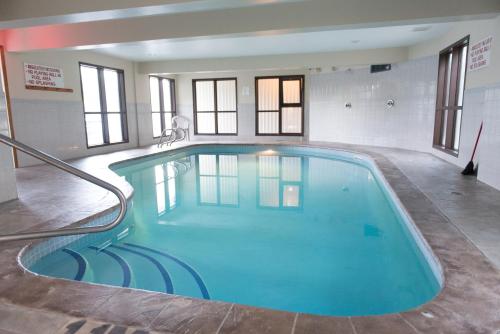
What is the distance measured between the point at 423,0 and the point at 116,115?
24.9ft

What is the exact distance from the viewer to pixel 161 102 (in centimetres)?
1113

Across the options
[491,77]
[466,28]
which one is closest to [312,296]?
[491,77]

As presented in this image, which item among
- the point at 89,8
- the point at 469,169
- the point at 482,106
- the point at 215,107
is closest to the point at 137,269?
the point at 89,8

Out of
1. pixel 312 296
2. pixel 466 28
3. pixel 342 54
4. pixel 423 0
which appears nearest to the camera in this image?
pixel 312 296

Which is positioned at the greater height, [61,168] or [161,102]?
[161,102]

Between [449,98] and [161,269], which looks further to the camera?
[449,98]

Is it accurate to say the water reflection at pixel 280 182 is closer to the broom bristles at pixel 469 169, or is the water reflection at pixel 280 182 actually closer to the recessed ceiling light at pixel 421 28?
the broom bristles at pixel 469 169

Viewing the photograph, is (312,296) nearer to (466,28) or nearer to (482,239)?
(482,239)

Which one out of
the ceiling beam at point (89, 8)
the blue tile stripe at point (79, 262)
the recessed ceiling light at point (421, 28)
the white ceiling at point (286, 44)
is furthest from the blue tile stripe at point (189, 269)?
the recessed ceiling light at point (421, 28)

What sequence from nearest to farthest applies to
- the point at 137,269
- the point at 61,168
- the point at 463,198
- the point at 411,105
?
the point at 61,168 < the point at 137,269 < the point at 463,198 < the point at 411,105

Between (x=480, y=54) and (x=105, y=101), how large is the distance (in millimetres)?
7670

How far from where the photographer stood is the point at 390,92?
8250 millimetres

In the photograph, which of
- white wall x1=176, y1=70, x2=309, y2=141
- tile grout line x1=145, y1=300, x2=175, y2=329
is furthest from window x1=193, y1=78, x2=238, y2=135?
tile grout line x1=145, y1=300, x2=175, y2=329

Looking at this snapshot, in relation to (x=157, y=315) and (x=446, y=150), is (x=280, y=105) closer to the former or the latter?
(x=446, y=150)
